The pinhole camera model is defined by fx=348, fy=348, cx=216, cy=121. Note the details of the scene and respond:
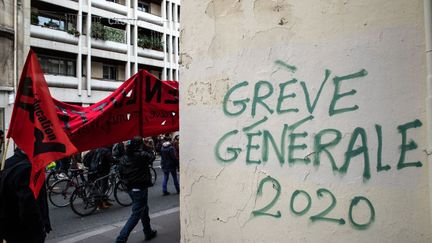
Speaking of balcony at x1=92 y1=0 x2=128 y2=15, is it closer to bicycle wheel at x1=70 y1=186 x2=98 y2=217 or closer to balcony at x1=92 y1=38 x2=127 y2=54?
balcony at x1=92 y1=38 x2=127 y2=54

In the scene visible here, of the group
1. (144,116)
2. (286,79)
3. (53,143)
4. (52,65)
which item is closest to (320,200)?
(286,79)

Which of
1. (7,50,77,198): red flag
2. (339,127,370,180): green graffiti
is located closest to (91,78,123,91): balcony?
(7,50,77,198): red flag

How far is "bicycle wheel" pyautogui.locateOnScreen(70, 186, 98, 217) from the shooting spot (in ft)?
25.3

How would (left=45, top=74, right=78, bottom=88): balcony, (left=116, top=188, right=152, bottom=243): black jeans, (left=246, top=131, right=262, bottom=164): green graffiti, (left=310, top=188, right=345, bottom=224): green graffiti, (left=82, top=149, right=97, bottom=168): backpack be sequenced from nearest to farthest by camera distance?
(left=310, top=188, right=345, bottom=224): green graffiti, (left=246, top=131, right=262, bottom=164): green graffiti, (left=116, top=188, right=152, bottom=243): black jeans, (left=82, top=149, right=97, bottom=168): backpack, (left=45, top=74, right=78, bottom=88): balcony

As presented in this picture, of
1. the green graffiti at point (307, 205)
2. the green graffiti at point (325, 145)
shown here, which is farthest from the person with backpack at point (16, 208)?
the green graffiti at point (325, 145)

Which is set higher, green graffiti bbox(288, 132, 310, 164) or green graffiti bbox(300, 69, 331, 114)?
green graffiti bbox(300, 69, 331, 114)

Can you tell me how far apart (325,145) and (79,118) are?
117 inches

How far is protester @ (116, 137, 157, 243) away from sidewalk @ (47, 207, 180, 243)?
23cm

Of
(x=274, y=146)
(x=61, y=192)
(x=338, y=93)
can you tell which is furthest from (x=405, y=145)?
A: (x=61, y=192)

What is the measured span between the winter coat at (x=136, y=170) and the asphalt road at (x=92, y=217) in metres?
1.66

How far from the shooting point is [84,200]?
307 inches

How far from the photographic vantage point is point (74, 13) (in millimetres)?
23828

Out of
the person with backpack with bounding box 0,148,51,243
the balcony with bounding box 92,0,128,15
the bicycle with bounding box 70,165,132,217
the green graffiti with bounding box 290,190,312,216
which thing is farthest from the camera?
the balcony with bounding box 92,0,128,15

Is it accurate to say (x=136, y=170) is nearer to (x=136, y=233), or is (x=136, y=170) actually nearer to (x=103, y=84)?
(x=136, y=233)
